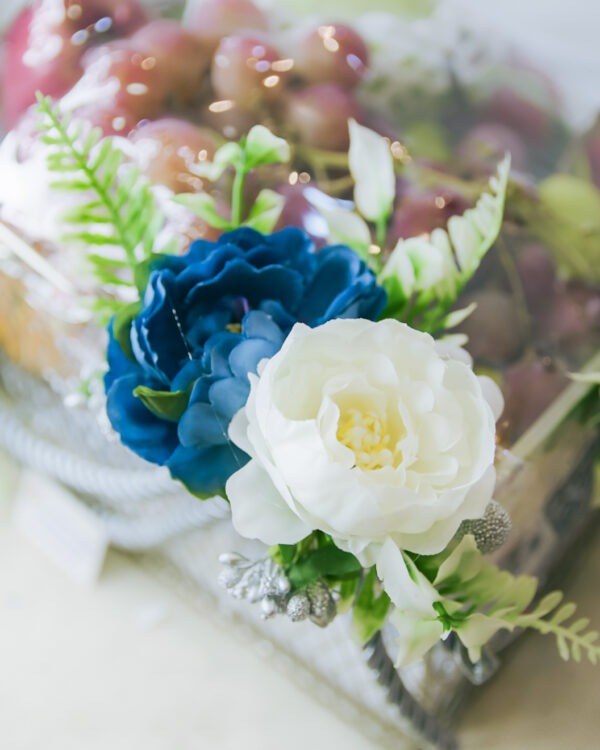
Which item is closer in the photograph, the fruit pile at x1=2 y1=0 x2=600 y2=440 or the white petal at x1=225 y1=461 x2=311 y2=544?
the white petal at x1=225 y1=461 x2=311 y2=544

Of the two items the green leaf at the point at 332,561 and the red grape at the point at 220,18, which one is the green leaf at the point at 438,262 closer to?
the green leaf at the point at 332,561

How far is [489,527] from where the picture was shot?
359mm

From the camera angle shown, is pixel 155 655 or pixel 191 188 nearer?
pixel 191 188

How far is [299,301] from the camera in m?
0.39

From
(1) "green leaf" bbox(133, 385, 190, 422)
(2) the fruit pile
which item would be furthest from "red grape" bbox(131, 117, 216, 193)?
(1) "green leaf" bbox(133, 385, 190, 422)

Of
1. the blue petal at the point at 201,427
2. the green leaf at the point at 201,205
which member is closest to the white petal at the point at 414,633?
the blue petal at the point at 201,427

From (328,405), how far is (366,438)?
0.02 meters

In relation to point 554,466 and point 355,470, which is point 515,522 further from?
point 355,470

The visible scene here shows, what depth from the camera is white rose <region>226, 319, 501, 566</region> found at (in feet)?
0.98

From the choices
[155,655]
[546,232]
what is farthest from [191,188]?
[155,655]

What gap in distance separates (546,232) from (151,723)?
1.44 feet

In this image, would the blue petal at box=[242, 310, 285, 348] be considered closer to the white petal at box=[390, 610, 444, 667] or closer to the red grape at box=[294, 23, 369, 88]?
the white petal at box=[390, 610, 444, 667]

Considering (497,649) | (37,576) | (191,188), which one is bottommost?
(37,576)

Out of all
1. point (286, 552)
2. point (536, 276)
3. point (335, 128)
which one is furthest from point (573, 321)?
point (286, 552)
